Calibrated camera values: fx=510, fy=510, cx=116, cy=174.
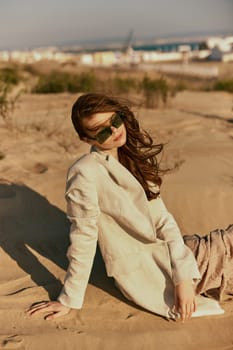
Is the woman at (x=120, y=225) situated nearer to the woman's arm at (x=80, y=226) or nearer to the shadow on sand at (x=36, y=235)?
the woman's arm at (x=80, y=226)

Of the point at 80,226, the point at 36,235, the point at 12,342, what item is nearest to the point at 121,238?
the point at 80,226

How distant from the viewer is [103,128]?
237 cm

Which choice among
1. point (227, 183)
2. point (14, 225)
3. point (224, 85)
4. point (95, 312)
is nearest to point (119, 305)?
point (95, 312)

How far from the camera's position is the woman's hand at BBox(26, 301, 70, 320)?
255 centimetres

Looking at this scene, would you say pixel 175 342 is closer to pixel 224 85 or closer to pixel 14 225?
pixel 14 225

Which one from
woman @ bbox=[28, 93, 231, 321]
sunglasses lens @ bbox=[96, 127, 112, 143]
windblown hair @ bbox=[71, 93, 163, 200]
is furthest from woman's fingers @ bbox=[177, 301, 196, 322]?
sunglasses lens @ bbox=[96, 127, 112, 143]

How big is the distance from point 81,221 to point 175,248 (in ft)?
1.62

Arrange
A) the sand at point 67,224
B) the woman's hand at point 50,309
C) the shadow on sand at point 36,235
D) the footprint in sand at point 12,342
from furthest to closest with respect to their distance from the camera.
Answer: the shadow on sand at point 36,235
the woman's hand at point 50,309
the sand at point 67,224
the footprint in sand at point 12,342

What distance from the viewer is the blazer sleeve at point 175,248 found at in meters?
2.41

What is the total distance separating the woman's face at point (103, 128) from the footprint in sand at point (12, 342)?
980mm

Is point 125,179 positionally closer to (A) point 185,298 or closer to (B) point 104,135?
(B) point 104,135

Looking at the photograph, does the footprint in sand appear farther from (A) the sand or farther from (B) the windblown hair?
(B) the windblown hair

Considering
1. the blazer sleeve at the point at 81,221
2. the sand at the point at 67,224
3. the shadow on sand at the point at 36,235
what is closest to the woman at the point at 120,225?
the blazer sleeve at the point at 81,221

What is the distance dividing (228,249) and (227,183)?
70.1 inches
